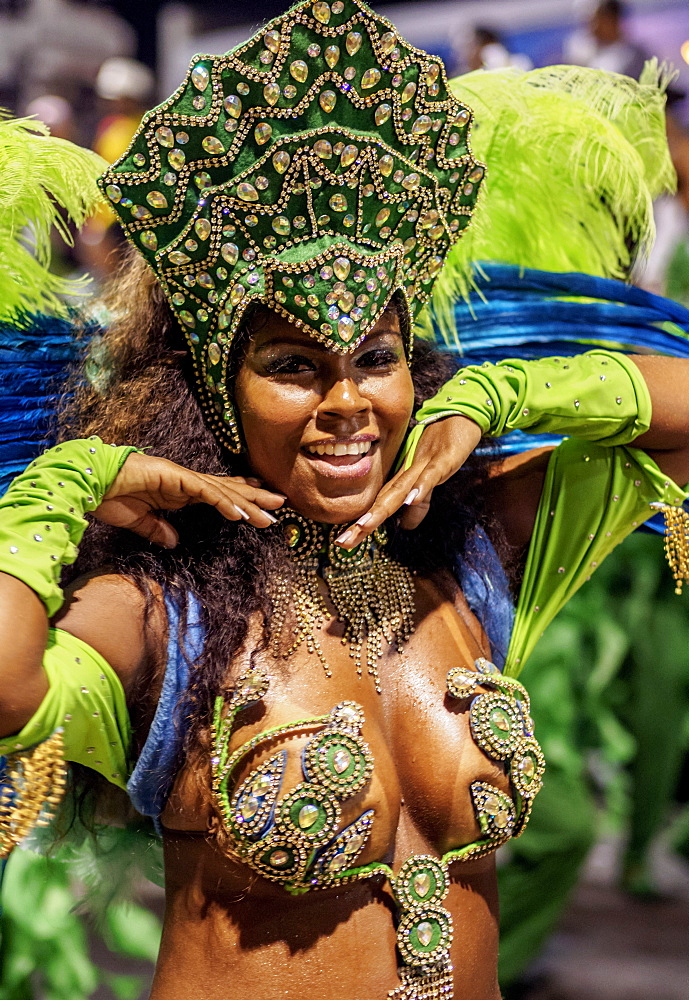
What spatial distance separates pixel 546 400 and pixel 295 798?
60 cm

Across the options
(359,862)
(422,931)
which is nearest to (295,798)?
(359,862)

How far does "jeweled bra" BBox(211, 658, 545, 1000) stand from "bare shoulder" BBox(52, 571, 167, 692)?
11 cm

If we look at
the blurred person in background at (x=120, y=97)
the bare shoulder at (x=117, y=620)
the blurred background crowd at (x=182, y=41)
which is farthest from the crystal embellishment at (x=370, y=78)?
the blurred person in background at (x=120, y=97)

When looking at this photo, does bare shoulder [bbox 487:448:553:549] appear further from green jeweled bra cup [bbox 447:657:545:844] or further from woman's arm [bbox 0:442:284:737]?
woman's arm [bbox 0:442:284:737]

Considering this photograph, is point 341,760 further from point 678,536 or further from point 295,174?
point 295,174

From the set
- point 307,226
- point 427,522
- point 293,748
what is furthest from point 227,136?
point 293,748

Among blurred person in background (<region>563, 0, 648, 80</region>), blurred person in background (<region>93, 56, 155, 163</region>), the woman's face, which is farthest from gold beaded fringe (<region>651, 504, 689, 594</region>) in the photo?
blurred person in background (<region>93, 56, 155, 163</region>)

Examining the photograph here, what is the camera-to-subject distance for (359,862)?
4.73 feet

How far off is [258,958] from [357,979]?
12 cm

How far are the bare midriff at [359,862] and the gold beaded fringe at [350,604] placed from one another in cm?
2

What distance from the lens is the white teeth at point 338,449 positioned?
1438mm

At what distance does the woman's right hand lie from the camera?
1404 mm

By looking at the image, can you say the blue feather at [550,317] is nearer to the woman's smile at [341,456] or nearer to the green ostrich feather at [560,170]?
the green ostrich feather at [560,170]

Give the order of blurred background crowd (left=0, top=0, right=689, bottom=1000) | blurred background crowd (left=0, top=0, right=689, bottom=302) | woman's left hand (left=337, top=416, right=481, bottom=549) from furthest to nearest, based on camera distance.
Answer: blurred background crowd (left=0, top=0, right=689, bottom=302), blurred background crowd (left=0, top=0, right=689, bottom=1000), woman's left hand (left=337, top=416, right=481, bottom=549)
